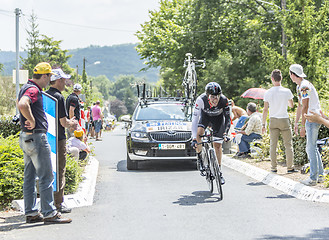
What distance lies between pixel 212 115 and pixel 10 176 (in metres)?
3.39

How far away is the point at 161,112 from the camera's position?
1374 centimetres

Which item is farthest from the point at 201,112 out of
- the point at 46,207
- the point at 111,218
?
the point at 46,207

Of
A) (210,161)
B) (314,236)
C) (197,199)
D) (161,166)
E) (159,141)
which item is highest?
(210,161)

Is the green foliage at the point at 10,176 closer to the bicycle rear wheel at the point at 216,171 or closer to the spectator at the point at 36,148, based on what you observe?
the spectator at the point at 36,148

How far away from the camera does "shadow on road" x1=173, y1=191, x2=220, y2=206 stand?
25.9 feet

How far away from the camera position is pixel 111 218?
6.77 metres

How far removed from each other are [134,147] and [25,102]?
6.53m

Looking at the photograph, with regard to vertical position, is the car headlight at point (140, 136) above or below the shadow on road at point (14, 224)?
above

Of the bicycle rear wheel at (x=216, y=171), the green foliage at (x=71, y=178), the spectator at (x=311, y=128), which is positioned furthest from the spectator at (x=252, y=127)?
the green foliage at (x=71, y=178)

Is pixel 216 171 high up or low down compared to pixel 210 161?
down

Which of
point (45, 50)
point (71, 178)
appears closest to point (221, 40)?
point (71, 178)

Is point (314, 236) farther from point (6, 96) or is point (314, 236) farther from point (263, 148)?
point (6, 96)

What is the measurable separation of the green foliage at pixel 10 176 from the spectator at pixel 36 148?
114 cm

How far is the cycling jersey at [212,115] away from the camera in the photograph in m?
8.80
